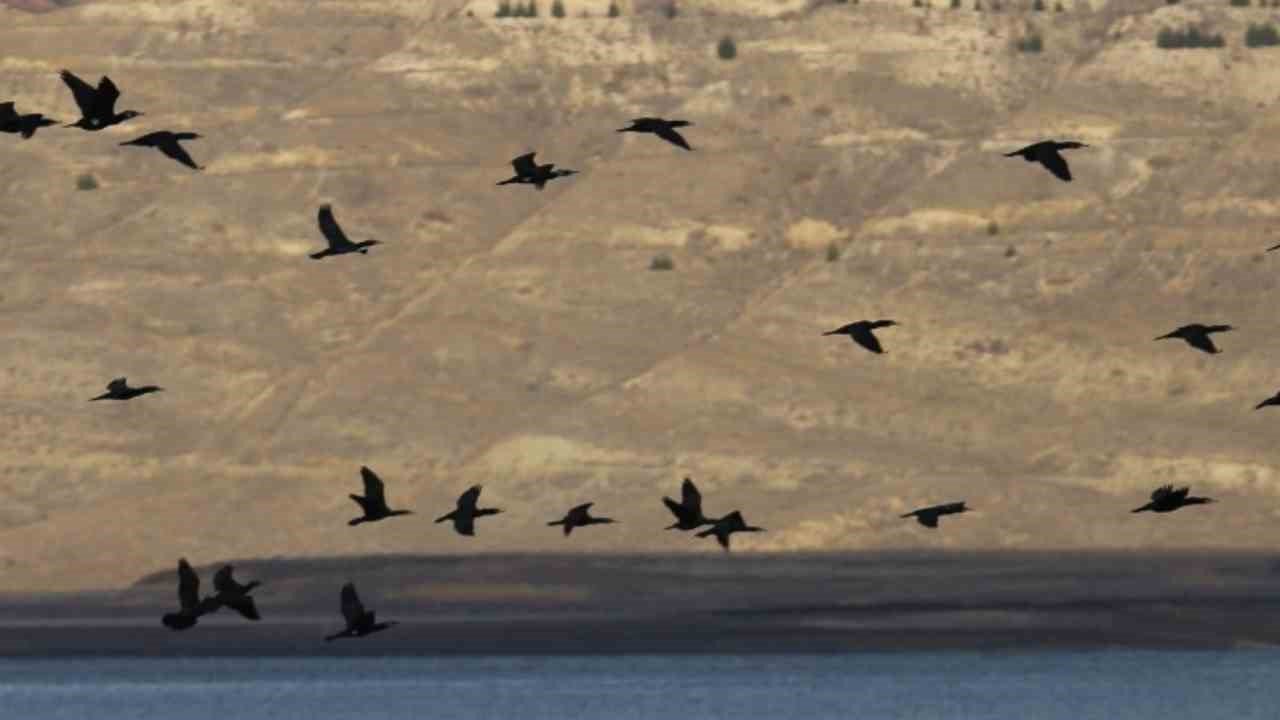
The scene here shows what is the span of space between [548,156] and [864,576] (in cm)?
4466

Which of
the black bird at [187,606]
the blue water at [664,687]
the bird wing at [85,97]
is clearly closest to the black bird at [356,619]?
the black bird at [187,606]

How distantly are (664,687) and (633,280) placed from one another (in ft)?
226

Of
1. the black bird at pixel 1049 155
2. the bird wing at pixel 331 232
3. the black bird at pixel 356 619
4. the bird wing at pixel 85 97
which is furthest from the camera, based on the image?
the bird wing at pixel 331 232

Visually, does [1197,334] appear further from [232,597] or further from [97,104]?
[97,104]

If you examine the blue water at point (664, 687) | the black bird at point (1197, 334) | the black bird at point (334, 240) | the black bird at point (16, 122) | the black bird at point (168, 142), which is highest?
the black bird at point (16, 122)

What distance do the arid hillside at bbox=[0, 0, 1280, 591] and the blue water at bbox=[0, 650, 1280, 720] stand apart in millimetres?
28559

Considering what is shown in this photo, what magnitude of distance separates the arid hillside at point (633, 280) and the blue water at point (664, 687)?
1124 inches

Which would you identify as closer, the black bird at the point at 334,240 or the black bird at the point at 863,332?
the black bird at the point at 863,332

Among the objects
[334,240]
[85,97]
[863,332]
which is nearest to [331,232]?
[334,240]

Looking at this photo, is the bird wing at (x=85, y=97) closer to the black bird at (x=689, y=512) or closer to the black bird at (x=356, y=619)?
the black bird at (x=356, y=619)

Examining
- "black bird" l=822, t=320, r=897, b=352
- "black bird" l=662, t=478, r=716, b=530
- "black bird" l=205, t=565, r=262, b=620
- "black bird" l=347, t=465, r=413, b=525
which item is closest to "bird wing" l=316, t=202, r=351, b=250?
"black bird" l=347, t=465, r=413, b=525

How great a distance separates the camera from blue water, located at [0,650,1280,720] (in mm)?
87625

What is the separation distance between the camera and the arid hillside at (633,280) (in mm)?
146000

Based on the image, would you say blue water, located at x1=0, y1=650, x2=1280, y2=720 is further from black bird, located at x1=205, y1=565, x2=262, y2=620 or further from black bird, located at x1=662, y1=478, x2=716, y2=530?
black bird, located at x1=205, y1=565, x2=262, y2=620
